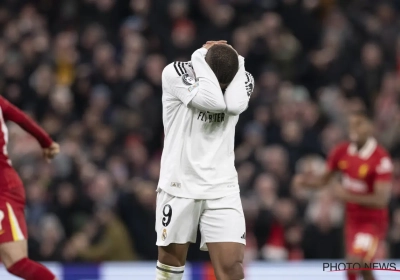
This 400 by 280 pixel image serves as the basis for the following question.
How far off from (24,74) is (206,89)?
301 inches

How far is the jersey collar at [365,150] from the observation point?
976 cm

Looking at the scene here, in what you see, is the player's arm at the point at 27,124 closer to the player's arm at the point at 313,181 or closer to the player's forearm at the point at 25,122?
the player's forearm at the point at 25,122

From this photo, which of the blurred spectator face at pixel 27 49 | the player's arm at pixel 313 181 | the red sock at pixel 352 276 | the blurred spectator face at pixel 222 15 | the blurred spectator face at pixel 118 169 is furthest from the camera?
the blurred spectator face at pixel 222 15

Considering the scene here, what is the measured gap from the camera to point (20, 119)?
7543 mm

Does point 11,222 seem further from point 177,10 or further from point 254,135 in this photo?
point 177,10

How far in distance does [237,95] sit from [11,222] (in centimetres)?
197

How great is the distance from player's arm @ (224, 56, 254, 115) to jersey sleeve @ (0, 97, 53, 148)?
5.81 feet

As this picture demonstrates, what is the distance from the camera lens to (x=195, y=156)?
6730 mm

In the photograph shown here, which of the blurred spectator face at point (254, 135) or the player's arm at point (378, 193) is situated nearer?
the player's arm at point (378, 193)

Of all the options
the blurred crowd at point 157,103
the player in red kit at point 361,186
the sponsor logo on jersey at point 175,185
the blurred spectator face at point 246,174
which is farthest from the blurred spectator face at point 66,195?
the sponsor logo on jersey at point 175,185

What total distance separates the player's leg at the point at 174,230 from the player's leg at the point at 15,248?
2.99 feet

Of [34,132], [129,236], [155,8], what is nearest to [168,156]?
[34,132]

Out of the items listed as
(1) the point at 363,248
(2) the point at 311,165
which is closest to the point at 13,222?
(1) the point at 363,248

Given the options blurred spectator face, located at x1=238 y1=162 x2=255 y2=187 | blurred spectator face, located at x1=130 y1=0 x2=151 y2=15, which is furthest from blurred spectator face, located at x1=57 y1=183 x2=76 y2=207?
blurred spectator face, located at x1=130 y1=0 x2=151 y2=15
